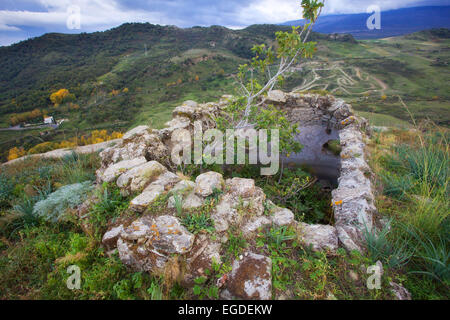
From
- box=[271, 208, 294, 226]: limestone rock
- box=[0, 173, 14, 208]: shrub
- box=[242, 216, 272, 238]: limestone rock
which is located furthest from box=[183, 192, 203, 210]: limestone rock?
box=[0, 173, 14, 208]: shrub

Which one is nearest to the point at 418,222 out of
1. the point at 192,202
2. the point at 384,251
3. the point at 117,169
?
the point at 384,251

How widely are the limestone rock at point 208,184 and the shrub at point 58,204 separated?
8.72ft

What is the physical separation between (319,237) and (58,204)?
5.25 m

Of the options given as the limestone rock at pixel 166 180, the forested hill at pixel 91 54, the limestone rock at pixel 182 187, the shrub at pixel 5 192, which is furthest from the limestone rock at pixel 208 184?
the forested hill at pixel 91 54

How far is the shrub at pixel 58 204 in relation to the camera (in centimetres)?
375

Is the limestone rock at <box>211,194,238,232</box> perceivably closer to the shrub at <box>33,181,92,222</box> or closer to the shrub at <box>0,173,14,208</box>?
the shrub at <box>33,181,92,222</box>

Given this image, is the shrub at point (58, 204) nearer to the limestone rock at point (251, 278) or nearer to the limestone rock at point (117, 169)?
the limestone rock at point (117, 169)

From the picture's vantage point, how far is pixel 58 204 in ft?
12.7

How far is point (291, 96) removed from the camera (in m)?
10.0

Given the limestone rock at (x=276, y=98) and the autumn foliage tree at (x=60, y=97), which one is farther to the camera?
the autumn foliage tree at (x=60, y=97)

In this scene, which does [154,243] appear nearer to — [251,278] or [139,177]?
[251,278]

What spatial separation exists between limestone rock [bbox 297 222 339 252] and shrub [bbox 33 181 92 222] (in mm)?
4615
